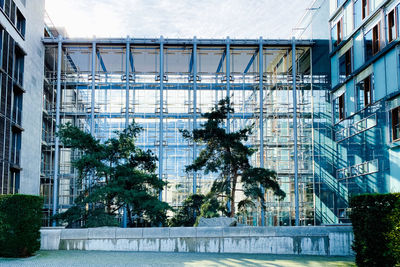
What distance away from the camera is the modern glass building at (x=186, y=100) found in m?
30.0

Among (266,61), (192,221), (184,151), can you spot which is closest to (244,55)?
(266,61)

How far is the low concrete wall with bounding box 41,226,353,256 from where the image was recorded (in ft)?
53.1

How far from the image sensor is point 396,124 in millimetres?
20344

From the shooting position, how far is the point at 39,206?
15258 mm

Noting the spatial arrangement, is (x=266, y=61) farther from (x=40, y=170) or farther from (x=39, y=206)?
(x=39, y=206)

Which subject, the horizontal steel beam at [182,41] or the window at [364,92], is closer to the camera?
the window at [364,92]

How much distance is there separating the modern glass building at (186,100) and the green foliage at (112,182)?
6959mm

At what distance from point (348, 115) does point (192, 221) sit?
Answer: 33.0 feet

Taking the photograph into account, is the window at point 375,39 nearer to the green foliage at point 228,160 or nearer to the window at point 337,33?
the window at point 337,33

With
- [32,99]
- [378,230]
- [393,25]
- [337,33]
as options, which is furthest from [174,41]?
[378,230]

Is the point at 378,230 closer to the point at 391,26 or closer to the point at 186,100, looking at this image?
the point at 391,26

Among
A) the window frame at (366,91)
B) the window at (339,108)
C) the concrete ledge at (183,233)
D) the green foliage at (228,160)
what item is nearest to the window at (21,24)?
the green foliage at (228,160)

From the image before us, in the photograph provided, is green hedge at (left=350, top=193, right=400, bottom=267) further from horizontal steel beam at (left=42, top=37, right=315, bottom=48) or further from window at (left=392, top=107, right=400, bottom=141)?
horizontal steel beam at (left=42, top=37, right=315, bottom=48)

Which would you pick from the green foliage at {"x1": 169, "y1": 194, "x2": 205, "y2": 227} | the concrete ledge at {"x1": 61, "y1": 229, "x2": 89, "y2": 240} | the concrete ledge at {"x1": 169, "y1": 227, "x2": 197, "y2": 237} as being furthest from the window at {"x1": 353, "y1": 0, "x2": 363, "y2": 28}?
the concrete ledge at {"x1": 61, "y1": 229, "x2": 89, "y2": 240}
